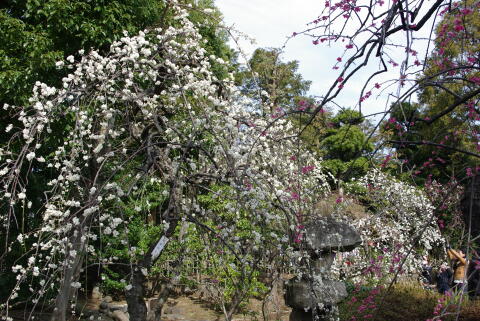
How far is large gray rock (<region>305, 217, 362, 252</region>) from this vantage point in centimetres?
638

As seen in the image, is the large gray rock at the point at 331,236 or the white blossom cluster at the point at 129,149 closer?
the white blossom cluster at the point at 129,149

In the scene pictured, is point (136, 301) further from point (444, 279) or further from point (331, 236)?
point (444, 279)

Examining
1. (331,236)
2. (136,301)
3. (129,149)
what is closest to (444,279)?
(331,236)

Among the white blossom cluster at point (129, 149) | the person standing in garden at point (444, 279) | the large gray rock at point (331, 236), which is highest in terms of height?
the white blossom cluster at point (129, 149)

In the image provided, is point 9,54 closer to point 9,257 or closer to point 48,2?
point 48,2

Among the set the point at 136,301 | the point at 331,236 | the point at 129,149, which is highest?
the point at 129,149

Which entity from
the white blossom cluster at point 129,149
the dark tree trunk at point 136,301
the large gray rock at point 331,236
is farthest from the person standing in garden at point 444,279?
the dark tree trunk at point 136,301

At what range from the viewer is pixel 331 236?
6527 millimetres

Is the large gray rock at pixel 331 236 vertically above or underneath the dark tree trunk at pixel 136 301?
above

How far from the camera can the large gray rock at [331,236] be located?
251 inches

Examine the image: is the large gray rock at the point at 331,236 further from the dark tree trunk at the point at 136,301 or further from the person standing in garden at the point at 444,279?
the person standing in garden at the point at 444,279

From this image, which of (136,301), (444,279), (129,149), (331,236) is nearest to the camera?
(136,301)

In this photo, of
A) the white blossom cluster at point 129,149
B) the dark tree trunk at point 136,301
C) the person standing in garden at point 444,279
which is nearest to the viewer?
the white blossom cluster at point 129,149

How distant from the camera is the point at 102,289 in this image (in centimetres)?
1070
